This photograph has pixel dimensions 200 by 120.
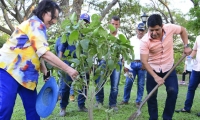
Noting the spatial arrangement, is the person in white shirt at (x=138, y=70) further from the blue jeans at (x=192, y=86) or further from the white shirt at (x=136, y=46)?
the blue jeans at (x=192, y=86)

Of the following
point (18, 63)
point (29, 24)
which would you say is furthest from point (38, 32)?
point (18, 63)

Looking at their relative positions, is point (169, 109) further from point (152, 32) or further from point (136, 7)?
point (136, 7)

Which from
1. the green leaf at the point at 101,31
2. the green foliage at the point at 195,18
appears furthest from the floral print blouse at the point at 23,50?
the green foliage at the point at 195,18

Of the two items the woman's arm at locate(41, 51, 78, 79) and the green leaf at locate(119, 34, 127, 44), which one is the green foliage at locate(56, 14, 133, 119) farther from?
the woman's arm at locate(41, 51, 78, 79)

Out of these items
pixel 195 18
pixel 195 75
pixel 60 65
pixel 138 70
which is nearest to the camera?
pixel 60 65

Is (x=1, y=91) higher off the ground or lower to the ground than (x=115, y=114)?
higher

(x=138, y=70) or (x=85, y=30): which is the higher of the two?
(x=85, y=30)

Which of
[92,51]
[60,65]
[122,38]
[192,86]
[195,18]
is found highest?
[195,18]

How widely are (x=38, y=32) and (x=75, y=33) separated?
372 millimetres

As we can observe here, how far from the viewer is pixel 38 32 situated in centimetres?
246

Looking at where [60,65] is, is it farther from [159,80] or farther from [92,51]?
[159,80]

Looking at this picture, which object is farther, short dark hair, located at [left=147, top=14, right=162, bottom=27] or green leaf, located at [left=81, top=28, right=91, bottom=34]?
short dark hair, located at [left=147, top=14, right=162, bottom=27]

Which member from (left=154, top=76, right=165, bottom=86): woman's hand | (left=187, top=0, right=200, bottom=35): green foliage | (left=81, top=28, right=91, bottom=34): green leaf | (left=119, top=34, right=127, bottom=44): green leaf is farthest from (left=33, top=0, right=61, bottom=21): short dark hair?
(left=187, top=0, right=200, bottom=35): green foliage

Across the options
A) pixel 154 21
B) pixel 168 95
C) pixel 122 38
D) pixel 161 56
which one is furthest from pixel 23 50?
pixel 168 95
